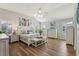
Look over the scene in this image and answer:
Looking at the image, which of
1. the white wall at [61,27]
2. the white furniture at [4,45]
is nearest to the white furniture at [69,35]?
the white wall at [61,27]

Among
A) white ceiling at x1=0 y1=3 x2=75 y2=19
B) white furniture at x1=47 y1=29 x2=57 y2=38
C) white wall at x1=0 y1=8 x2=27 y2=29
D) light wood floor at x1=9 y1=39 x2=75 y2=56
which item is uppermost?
white ceiling at x1=0 y1=3 x2=75 y2=19

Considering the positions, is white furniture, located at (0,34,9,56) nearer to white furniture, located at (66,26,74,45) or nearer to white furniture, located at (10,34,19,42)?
white furniture, located at (10,34,19,42)

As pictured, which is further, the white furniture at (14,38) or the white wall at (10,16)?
the white furniture at (14,38)

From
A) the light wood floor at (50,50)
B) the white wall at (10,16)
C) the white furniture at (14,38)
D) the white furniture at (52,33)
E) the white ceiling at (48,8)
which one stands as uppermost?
the white ceiling at (48,8)

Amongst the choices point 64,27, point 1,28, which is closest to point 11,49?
point 1,28

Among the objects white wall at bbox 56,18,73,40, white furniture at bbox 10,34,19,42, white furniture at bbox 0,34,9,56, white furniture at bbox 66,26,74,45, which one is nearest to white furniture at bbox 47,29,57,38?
white wall at bbox 56,18,73,40

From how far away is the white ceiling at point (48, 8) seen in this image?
1641mm

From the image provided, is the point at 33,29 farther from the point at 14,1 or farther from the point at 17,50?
the point at 14,1

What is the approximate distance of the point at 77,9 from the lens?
5.37 ft

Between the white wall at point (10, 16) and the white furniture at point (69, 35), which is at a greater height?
the white wall at point (10, 16)

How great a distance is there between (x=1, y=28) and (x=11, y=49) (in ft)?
1.50

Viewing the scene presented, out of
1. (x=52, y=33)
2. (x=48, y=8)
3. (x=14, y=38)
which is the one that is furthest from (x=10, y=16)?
(x=52, y=33)

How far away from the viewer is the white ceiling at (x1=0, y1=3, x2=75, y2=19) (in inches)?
64.6

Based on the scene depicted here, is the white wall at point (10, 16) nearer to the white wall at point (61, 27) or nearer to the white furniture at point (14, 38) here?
the white furniture at point (14, 38)
